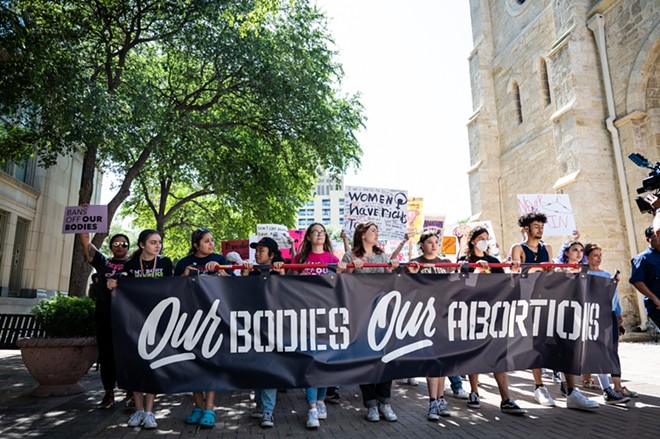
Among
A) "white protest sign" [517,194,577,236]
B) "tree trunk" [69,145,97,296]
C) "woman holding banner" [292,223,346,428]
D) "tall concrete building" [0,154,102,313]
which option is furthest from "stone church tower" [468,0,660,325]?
"tall concrete building" [0,154,102,313]

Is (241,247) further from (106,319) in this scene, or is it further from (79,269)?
(106,319)

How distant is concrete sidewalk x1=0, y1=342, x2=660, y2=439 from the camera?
4305 mm

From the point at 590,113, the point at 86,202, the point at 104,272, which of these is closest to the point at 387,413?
the point at 104,272

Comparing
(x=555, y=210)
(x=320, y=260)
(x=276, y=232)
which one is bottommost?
(x=320, y=260)

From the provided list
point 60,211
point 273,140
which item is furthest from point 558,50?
point 60,211

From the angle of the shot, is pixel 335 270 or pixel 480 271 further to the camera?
pixel 480 271

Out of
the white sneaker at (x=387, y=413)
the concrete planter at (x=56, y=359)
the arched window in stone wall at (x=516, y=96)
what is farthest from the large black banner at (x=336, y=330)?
the arched window in stone wall at (x=516, y=96)

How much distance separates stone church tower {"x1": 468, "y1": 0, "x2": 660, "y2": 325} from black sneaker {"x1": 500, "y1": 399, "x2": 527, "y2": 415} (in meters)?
10.7

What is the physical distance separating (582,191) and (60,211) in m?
22.9

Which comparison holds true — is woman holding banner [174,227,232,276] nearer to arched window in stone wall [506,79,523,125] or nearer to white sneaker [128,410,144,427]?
white sneaker [128,410,144,427]

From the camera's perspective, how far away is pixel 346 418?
16.3ft

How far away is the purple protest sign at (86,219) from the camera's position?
6.08m

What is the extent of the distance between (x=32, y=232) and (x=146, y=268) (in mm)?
17426

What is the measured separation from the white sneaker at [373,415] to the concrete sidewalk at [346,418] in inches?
3.0
